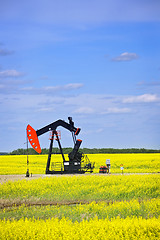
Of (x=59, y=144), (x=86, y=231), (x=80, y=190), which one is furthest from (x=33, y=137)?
(x=86, y=231)

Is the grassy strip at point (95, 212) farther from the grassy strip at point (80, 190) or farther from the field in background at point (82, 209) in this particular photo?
the grassy strip at point (80, 190)

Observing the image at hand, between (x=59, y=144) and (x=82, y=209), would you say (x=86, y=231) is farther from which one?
(x=59, y=144)

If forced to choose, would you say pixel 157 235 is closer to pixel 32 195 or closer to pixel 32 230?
pixel 32 230

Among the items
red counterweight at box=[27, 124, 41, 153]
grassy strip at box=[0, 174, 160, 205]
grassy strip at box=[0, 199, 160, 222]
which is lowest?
grassy strip at box=[0, 199, 160, 222]

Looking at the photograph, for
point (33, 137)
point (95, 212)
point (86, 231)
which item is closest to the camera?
point (86, 231)

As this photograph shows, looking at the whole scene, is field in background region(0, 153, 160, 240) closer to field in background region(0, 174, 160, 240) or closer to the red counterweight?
field in background region(0, 174, 160, 240)

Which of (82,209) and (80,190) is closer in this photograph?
(82,209)

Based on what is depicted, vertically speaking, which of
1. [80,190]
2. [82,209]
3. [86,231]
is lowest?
[86,231]

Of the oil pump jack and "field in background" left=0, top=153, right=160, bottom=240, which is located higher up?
the oil pump jack

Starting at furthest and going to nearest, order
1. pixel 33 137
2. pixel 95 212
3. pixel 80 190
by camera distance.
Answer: pixel 33 137 < pixel 80 190 < pixel 95 212

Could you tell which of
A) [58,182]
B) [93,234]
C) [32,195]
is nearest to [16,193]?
[32,195]

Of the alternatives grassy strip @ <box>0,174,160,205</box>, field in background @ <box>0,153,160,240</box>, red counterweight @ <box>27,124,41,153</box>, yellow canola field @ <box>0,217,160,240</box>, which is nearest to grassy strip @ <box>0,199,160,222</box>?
field in background @ <box>0,153,160,240</box>

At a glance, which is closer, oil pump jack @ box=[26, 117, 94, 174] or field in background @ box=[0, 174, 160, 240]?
field in background @ box=[0, 174, 160, 240]

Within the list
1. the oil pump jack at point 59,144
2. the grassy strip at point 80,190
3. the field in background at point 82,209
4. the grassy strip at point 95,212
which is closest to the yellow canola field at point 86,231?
the field in background at point 82,209
